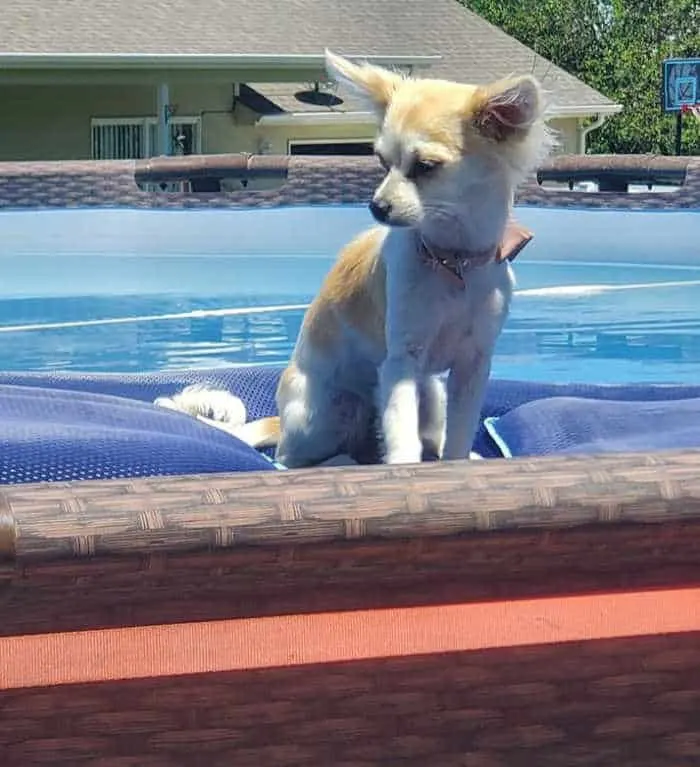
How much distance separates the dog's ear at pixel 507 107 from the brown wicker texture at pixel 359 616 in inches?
49.1

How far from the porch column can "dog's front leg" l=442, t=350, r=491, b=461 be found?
564 inches

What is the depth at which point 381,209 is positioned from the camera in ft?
9.96

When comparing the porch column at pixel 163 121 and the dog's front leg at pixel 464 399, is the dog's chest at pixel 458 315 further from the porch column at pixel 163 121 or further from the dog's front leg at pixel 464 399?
the porch column at pixel 163 121

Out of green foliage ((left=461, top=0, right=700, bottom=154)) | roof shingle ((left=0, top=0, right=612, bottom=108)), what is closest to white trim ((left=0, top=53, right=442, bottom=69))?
roof shingle ((left=0, top=0, right=612, bottom=108))

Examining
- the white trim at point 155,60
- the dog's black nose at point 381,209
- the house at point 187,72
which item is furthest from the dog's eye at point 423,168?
the white trim at point 155,60

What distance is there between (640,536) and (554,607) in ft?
0.58

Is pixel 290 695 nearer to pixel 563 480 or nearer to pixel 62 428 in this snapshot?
pixel 563 480

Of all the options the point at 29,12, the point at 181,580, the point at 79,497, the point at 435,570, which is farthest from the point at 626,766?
the point at 29,12

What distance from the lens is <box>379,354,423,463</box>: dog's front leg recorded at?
323 cm

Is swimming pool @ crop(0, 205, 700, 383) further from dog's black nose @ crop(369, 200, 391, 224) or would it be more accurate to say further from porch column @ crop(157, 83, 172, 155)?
porch column @ crop(157, 83, 172, 155)

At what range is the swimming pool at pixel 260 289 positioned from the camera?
8.09 metres

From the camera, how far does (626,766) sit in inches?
85.1

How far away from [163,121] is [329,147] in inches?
174

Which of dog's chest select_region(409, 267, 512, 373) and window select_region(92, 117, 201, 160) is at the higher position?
dog's chest select_region(409, 267, 512, 373)
